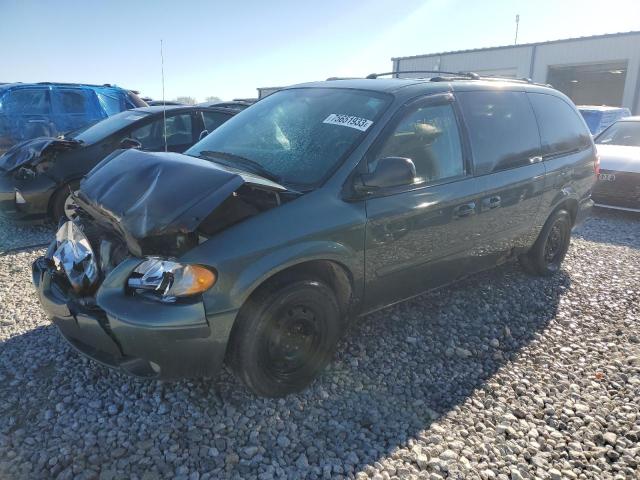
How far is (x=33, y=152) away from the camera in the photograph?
5734 millimetres

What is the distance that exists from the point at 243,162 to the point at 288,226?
0.82m

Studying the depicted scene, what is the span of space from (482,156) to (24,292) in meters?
4.02

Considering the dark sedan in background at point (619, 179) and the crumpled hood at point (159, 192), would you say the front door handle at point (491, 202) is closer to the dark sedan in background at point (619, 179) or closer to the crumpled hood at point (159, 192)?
the crumpled hood at point (159, 192)

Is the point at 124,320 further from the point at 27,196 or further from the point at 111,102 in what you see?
the point at 111,102

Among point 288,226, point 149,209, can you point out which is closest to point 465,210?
point 288,226

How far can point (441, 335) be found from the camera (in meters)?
3.67

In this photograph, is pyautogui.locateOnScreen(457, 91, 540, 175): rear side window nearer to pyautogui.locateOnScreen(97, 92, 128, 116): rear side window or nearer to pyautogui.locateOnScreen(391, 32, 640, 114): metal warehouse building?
pyautogui.locateOnScreen(97, 92, 128, 116): rear side window

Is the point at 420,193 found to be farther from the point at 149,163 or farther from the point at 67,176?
the point at 67,176

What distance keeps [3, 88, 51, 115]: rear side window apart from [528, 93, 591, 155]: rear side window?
9687 millimetres

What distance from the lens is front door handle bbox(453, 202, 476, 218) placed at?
3.48m

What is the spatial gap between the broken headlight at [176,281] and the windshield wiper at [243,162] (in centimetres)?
85

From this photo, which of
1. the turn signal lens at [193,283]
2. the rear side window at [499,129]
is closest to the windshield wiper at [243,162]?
the turn signal lens at [193,283]

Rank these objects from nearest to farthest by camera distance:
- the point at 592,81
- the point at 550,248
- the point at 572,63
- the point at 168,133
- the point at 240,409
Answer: the point at 240,409 → the point at 550,248 → the point at 168,133 → the point at 572,63 → the point at 592,81

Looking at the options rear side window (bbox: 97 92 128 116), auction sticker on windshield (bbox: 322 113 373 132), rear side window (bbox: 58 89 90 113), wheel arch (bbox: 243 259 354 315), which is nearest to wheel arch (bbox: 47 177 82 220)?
auction sticker on windshield (bbox: 322 113 373 132)
